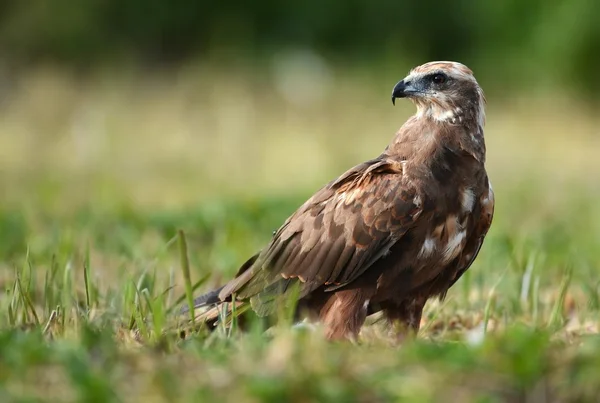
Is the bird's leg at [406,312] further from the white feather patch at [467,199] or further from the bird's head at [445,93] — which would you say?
the bird's head at [445,93]

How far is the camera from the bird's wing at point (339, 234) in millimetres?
4461

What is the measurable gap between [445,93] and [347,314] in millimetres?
1154

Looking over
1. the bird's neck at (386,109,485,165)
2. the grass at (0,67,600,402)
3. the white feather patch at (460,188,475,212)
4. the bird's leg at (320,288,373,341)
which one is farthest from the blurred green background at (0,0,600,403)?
the bird's neck at (386,109,485,165)

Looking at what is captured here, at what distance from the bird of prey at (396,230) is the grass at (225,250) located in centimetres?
27

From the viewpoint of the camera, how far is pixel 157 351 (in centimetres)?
368

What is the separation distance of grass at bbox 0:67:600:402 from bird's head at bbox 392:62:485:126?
2.63ft

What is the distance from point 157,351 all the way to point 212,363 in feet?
1.25

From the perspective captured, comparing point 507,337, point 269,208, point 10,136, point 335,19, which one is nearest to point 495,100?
point 335,19

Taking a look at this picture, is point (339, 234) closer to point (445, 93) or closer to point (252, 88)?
point (445, 93)

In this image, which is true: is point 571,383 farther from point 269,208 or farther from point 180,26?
point 180,26

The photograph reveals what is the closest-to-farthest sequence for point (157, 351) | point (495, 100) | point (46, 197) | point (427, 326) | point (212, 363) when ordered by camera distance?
point (212, 363)
point (157, 351)
point (427, 326)
point (46, 197)
point (495, 100)

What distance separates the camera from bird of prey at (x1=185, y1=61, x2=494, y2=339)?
14.7 feet

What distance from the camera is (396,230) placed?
4.44m

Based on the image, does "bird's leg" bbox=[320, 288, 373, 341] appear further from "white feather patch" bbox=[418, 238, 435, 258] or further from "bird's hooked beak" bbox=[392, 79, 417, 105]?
"bird's hooked beak" bbox=[392, 79, 417, 105]
